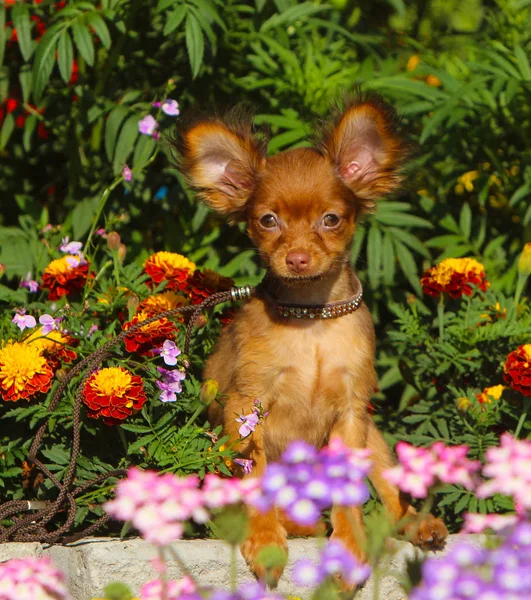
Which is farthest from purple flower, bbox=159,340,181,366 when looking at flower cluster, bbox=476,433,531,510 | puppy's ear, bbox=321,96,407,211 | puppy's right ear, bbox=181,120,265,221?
flower cluster, bbox=476,433,531,510

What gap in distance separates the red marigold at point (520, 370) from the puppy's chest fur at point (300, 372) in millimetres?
624

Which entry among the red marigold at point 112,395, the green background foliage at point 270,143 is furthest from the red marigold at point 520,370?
the red marigold at point 112,395

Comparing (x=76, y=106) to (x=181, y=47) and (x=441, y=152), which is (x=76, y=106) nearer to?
(x=181, y=47)

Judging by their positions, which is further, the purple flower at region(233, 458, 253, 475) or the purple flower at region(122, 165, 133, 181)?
the purple flower at region(122, 165, 133, 181)

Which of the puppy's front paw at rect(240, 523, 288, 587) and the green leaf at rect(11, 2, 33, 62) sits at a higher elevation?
the green leaf at rect(11, 2, 33, 62)

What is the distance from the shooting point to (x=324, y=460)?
4.92 ft

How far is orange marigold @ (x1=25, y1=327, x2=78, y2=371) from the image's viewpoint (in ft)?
12.4

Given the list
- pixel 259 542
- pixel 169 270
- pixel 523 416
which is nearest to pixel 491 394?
pixel 523 416

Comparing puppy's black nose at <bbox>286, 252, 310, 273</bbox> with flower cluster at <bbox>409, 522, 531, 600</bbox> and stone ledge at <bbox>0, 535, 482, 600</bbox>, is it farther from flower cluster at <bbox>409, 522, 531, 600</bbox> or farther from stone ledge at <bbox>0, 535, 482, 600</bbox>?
flower cluster at <bbox>409, 522, 531, 600</bbox>

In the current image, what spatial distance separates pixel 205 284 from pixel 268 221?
2.15 feet

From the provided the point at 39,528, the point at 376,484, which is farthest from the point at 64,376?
the point at 376,484

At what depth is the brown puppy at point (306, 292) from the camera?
3676 millimetres

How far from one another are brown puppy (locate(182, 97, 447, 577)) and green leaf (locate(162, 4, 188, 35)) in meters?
0.48

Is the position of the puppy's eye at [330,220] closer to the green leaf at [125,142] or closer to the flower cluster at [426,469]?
the green leaf at [125,142]
